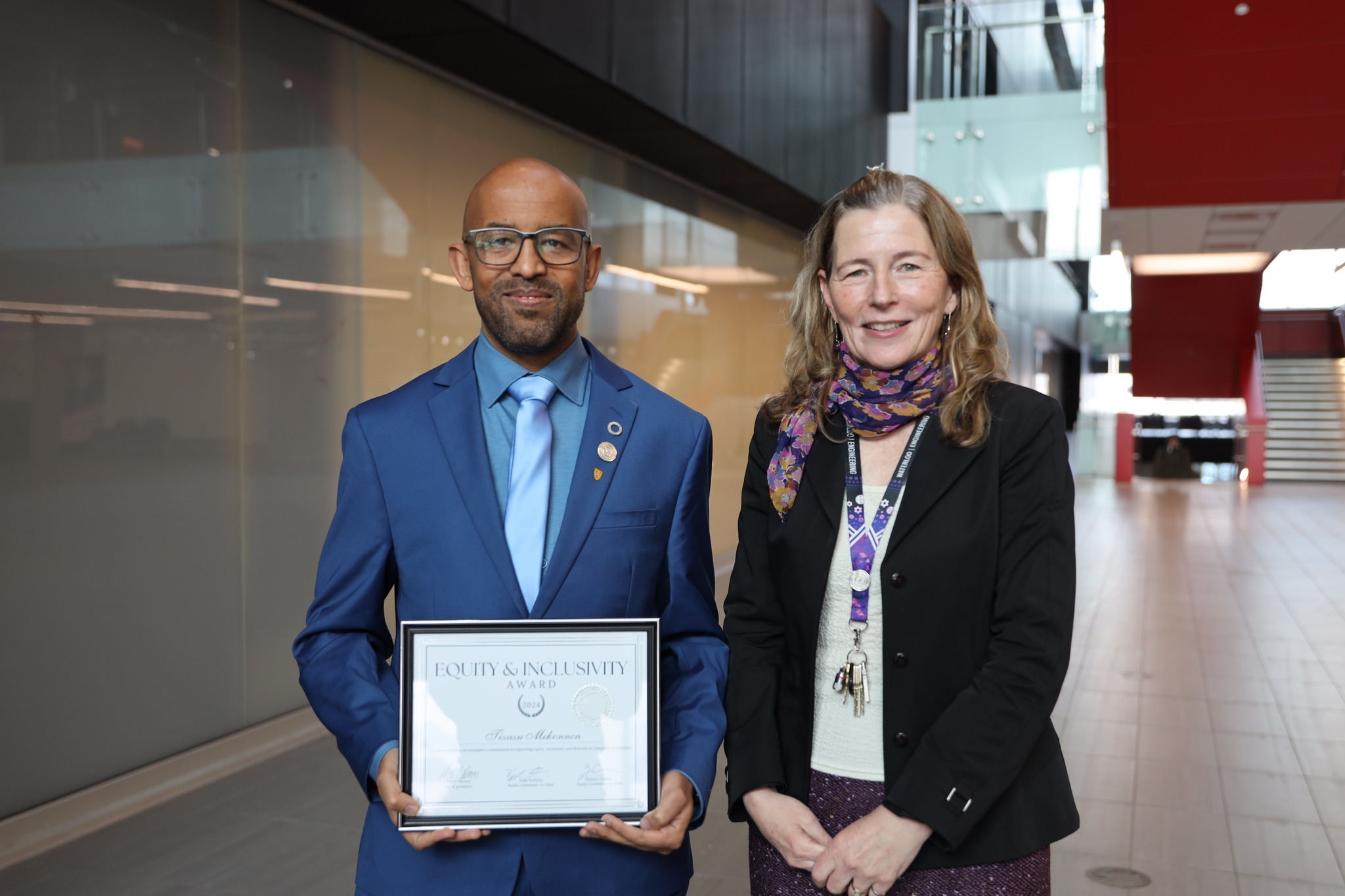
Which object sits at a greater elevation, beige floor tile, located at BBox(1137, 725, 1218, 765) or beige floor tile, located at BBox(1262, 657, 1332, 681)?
beige floor tile, located at BBox(1262, 657, 1332, 681)

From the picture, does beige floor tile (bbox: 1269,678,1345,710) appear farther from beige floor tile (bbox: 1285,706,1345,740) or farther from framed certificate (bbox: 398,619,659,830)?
framed certificate (bbox: 398,619,659,830)

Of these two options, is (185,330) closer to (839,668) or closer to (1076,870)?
(839,668)

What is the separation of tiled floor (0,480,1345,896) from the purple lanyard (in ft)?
7.39

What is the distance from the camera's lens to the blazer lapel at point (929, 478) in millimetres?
1587

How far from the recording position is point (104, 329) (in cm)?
405

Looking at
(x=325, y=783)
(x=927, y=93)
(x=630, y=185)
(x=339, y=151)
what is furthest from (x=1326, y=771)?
(x=927, y=93)

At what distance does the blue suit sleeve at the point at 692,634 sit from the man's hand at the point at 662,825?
59mm

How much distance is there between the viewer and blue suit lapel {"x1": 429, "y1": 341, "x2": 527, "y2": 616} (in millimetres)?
1555

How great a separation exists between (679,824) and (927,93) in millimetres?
11528

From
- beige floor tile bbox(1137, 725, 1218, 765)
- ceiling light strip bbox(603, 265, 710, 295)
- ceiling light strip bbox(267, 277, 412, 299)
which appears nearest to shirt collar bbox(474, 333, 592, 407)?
ceiling light strip bbox(267, 277, 412, 299)

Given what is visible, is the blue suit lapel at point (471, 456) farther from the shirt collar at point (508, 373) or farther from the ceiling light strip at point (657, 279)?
the ceiling light strip at point (657, 279)

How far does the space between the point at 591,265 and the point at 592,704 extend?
0.67 m

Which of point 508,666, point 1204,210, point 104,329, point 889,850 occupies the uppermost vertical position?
point 1204,210

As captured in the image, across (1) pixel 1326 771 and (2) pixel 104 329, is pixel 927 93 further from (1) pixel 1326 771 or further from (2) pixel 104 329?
(2) pixel 104 329
